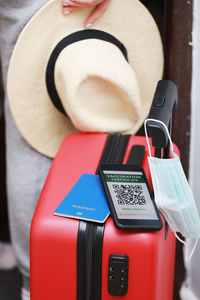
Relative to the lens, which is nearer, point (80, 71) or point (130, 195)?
point (130, 195)

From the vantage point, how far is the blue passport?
0.70 meters

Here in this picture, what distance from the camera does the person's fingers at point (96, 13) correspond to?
2.99 ft

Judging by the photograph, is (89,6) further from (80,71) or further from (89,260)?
(89,260)

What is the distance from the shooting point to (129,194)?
0.73 metres

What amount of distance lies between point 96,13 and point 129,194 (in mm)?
418

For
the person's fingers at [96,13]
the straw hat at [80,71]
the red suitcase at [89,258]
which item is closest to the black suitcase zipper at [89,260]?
the red suitcase at [89,258]

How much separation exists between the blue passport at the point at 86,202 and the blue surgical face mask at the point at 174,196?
10 cm

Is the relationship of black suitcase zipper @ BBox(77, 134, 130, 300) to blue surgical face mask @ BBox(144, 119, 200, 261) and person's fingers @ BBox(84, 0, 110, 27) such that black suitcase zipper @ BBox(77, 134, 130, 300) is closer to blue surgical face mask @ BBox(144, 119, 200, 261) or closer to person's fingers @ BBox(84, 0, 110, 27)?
blue surgical face mask @ BBox(144, 119, 200, 261)

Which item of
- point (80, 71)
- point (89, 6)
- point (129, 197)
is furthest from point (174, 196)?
point (89, 6)

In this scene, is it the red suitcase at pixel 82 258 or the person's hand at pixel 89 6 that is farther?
the person's hand at pixel 89 6

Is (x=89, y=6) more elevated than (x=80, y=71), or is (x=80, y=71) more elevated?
(x=89, y=6)

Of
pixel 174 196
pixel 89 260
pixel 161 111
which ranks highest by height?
pixel 161 111

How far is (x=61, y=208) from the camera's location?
2.38 feet

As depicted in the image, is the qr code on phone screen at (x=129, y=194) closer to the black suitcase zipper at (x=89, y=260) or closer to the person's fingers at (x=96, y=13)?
the black suitcase zipper at (x=89, y=260)
